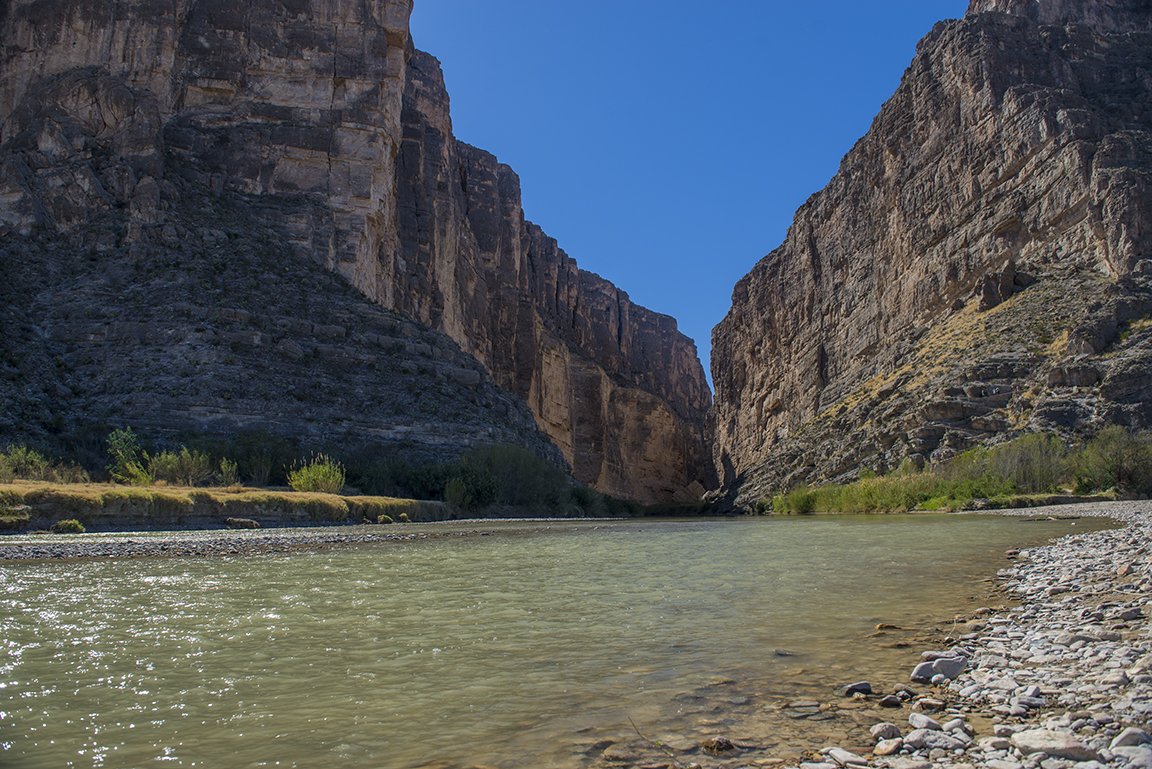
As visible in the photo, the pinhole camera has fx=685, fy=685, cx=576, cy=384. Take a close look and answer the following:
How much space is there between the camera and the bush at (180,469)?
2350 centimetres

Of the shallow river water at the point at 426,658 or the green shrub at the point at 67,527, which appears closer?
the shallow river water at the point at 426,658

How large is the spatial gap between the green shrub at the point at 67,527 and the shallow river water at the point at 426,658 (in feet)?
19.7

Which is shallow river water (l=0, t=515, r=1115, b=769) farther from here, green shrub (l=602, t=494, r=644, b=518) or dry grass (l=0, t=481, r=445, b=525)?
green shrub (l=602, t=494, r=644, b=518)

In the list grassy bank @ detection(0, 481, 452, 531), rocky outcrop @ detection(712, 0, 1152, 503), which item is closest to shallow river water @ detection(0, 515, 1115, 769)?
grassy bank @ detection(0, 481, 452, 531)

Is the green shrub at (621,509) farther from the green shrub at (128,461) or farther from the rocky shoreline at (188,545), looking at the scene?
the rocky shoreline at (188,545)

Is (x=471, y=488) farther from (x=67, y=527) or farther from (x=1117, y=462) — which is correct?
(x=1117, y=462)

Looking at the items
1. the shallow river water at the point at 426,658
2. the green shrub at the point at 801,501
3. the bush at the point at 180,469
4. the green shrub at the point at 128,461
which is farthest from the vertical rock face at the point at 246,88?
the shallow river water at the point at 426,658

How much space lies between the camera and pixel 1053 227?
128ft

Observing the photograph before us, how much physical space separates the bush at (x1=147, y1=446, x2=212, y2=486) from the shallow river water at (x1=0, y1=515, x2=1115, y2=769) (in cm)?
1421

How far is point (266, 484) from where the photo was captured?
27.0 m

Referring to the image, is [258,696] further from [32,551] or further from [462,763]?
[32,551]

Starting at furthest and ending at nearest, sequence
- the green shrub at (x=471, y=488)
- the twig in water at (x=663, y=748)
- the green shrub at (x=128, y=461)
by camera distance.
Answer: the green shrub at (x=471, y=488), the green shrub at (x=128, y=461), the twig in water at (x=663, y=748)

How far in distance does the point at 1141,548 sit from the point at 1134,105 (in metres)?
46.2

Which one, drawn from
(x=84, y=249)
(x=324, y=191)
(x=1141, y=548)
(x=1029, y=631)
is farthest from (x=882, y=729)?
(x=324, y=191)
